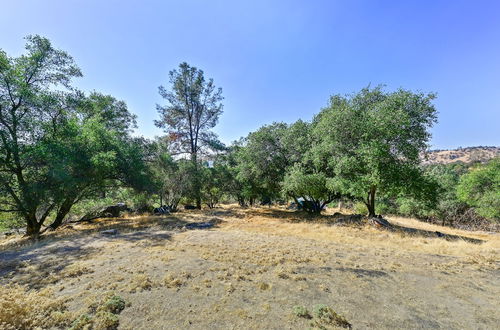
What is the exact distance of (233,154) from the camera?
24000 mm

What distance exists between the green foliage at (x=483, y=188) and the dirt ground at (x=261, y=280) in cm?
1458

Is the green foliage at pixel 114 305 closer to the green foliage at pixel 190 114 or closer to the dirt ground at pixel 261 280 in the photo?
the dirt ground at pixel 261 280

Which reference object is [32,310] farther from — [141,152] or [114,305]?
[141,152]

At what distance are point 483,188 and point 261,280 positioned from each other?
2855 centimetres

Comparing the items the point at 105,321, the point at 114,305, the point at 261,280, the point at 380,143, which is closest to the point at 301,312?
the point at 261,280

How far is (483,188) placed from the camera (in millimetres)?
20734

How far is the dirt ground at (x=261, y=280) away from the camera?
→ 386 cm

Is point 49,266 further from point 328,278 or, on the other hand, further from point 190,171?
point 190,171

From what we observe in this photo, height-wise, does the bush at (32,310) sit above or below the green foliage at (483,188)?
below

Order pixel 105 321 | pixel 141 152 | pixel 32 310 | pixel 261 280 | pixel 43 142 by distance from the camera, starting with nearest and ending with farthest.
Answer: pixel 105 321 < pixel 32 310 < pixel 261 280 < pixel 43 142 < pixel 141 152

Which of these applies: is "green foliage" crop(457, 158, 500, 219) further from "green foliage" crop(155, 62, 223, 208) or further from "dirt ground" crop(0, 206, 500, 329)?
"green foliage" crop(155, 62, 223, 208)

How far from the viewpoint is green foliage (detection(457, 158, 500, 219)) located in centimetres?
1858

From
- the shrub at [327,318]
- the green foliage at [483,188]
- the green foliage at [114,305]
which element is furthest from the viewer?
the green foliage at [483,188]

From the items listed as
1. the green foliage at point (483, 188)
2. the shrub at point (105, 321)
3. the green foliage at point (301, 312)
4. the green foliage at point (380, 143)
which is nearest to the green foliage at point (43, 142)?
the shrub at point (105, 321)
